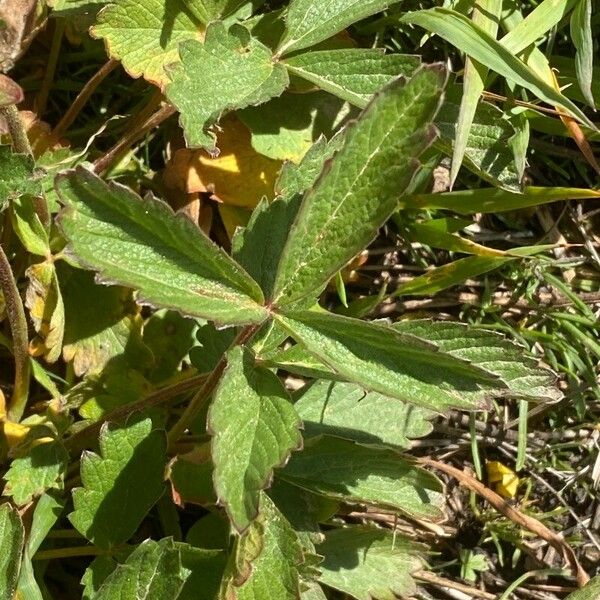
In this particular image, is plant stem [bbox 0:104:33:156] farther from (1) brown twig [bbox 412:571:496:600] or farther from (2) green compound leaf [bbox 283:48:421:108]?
(1) brown twig [bbox 412:571:496:600]

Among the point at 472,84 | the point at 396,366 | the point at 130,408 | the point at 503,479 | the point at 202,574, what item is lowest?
the point at 503,479

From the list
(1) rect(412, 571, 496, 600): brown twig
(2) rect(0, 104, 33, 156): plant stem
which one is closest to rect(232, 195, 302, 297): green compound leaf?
(2) rect(0, 104, 33, 156): plant stem

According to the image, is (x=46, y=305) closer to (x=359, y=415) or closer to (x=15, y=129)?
(x=15, y=129)

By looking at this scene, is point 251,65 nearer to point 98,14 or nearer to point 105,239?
point 98,14

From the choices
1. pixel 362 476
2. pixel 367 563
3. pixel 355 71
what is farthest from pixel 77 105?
pixel 367 563

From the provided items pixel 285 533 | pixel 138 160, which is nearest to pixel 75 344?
pixel 138 160
